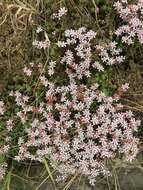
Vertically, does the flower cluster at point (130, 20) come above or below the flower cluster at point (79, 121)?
above

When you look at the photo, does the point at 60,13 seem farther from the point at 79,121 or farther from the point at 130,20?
the point at 79,121

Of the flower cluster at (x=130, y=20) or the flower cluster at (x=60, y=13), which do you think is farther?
the flower cluster at (x=60, y=13)

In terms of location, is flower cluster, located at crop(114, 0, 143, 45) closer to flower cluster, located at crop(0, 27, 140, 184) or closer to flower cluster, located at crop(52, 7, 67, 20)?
flower cluster, located at crop(0, 27, 140, 184)

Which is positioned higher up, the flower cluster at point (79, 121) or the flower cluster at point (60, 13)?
the flower cluster at point (60, 13)

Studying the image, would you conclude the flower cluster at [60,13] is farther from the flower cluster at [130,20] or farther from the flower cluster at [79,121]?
the flower cluster at [130,20]

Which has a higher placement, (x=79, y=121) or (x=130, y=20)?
(x=130, y=20)

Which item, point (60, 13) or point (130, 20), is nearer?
point (130, 20)

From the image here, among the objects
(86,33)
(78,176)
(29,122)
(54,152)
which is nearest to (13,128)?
(29,122)

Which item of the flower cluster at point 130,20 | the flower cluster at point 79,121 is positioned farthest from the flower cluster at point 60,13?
the flower cluster at point 130,20

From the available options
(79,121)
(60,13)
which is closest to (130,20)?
(60,13)
